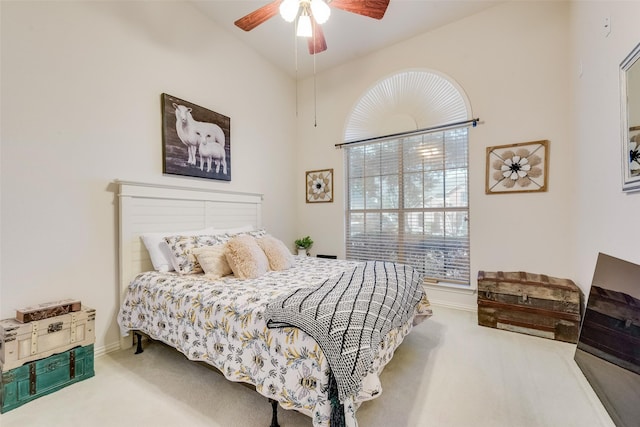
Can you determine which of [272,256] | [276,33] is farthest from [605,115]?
[276,33]

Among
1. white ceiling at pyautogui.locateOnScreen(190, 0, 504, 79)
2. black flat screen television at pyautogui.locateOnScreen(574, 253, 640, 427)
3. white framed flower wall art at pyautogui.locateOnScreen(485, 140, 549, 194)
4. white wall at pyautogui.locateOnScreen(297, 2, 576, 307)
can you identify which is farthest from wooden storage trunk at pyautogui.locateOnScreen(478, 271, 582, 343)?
white ceiling at pyautogui.locateOnScreen(190, 0, 504, 79)

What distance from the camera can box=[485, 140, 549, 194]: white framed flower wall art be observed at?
110 inches

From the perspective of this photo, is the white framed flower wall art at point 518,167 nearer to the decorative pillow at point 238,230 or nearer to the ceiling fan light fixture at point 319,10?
the ceiling fan light fixture at point 319,10

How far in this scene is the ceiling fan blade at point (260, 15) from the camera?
6.50ft

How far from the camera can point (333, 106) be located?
4117 mm

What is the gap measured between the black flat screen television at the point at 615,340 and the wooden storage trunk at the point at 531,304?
0.54 metres

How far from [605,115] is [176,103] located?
12.2 feet

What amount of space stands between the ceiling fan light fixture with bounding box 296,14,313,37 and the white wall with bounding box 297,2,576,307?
1.98 metres

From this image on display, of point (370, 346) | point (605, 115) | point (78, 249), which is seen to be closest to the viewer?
point (370, 346)

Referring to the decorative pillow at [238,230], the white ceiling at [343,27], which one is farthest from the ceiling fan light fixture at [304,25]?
the decorative pillow at [238,230]

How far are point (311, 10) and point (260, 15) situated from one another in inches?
17.5

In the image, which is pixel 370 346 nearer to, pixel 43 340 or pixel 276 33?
pixel 43 340

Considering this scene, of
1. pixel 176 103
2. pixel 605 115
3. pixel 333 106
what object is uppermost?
pixel 333 106

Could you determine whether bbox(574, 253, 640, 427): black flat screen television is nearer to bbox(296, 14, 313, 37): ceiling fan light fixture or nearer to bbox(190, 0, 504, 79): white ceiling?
bbox(296, 14, 313, 37): ceiling fan light fixture
